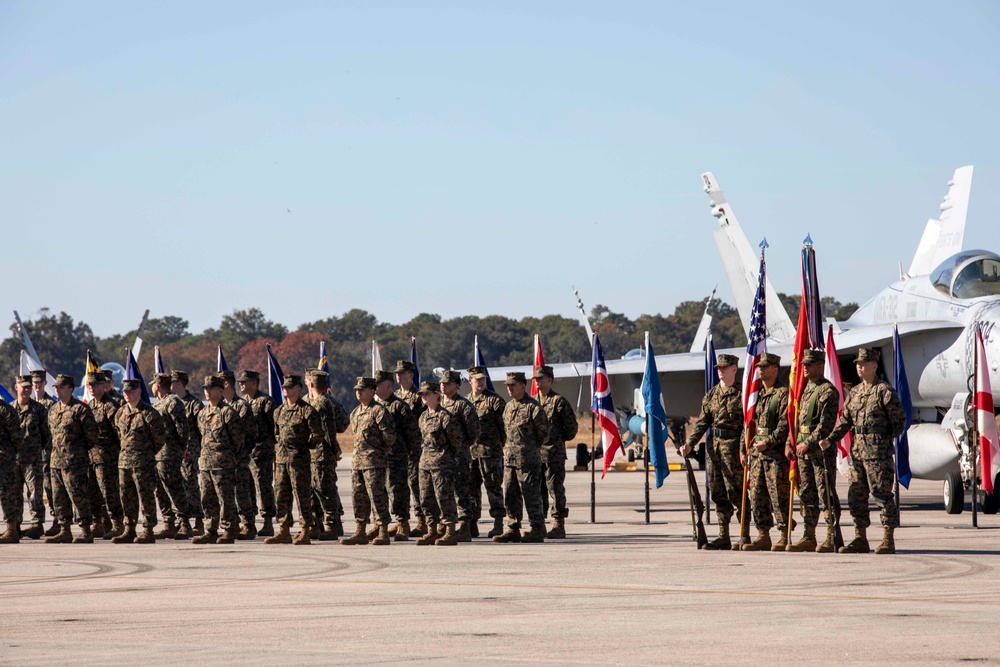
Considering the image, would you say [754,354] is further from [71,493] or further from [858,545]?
[71,493]

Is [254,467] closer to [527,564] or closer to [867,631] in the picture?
[527,564]

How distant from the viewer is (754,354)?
47.1 ft

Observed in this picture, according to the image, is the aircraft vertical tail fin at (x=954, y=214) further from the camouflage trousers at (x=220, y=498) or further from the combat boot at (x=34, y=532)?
the combat boot at (x=34, y=532)

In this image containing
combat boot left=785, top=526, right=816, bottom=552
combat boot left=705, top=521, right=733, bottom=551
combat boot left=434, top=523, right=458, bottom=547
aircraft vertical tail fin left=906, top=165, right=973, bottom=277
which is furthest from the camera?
aircraft vertical tail fin left=906, top=165, right=973, bottom=277

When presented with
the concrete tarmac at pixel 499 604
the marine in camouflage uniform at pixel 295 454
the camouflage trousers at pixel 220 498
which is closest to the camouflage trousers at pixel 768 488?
the concrete tarmac at pixel 499 604

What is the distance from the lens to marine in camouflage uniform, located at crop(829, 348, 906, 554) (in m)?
11.7

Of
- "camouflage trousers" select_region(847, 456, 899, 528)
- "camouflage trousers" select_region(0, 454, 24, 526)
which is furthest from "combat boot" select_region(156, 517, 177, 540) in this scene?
"camouflage trousers" select_region(847, 456, 899, 528)

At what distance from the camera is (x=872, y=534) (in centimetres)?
1405

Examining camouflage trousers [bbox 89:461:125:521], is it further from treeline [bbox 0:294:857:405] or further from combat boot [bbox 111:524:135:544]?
treeline [bbox 0:294:857:405]

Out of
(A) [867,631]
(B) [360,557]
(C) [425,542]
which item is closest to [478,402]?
(C) [425,542]

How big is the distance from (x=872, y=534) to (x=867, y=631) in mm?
7181

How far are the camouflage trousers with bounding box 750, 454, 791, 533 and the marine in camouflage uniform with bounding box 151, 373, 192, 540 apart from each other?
6165 millimetres

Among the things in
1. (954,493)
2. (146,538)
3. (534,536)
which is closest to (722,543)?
(534,536)

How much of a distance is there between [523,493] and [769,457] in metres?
2.70
